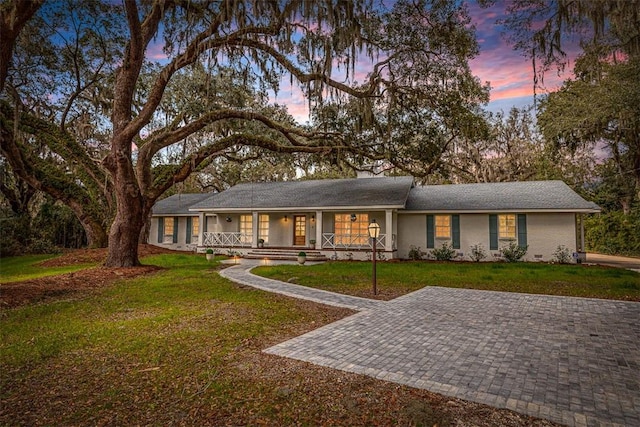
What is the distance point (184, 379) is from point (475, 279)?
31.2 ft

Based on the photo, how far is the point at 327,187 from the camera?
2047 centimetres

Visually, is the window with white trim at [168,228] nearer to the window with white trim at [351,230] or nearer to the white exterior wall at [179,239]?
the white exterior wall at [179,239]

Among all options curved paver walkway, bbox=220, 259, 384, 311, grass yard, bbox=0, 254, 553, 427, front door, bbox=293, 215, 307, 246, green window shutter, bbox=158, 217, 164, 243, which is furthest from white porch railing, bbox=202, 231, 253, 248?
grass yard, bbox=0, 254, 553, 427

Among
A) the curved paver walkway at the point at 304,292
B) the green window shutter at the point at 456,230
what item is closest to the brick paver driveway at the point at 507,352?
the curved paver walkway at the point at 304,292

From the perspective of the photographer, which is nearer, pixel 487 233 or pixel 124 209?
pixel 124 209

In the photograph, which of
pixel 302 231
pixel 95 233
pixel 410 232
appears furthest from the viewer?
pixel 302 231

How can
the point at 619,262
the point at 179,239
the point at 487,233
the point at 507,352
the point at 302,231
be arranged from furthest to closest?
the point at 179,239
the point at 302,231
the point at 619,262
the point at 487,233
the point at 507,352

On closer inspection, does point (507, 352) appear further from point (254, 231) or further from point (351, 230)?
point (254, 231)

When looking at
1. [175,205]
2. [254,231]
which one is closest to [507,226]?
[254,231]

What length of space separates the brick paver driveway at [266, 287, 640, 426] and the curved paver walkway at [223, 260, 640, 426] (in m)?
0.01

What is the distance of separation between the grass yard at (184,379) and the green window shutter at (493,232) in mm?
12036

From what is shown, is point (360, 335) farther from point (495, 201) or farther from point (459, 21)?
point (495, 201)

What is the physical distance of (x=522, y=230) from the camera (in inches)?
614

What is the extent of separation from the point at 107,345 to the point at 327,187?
1649 cm
